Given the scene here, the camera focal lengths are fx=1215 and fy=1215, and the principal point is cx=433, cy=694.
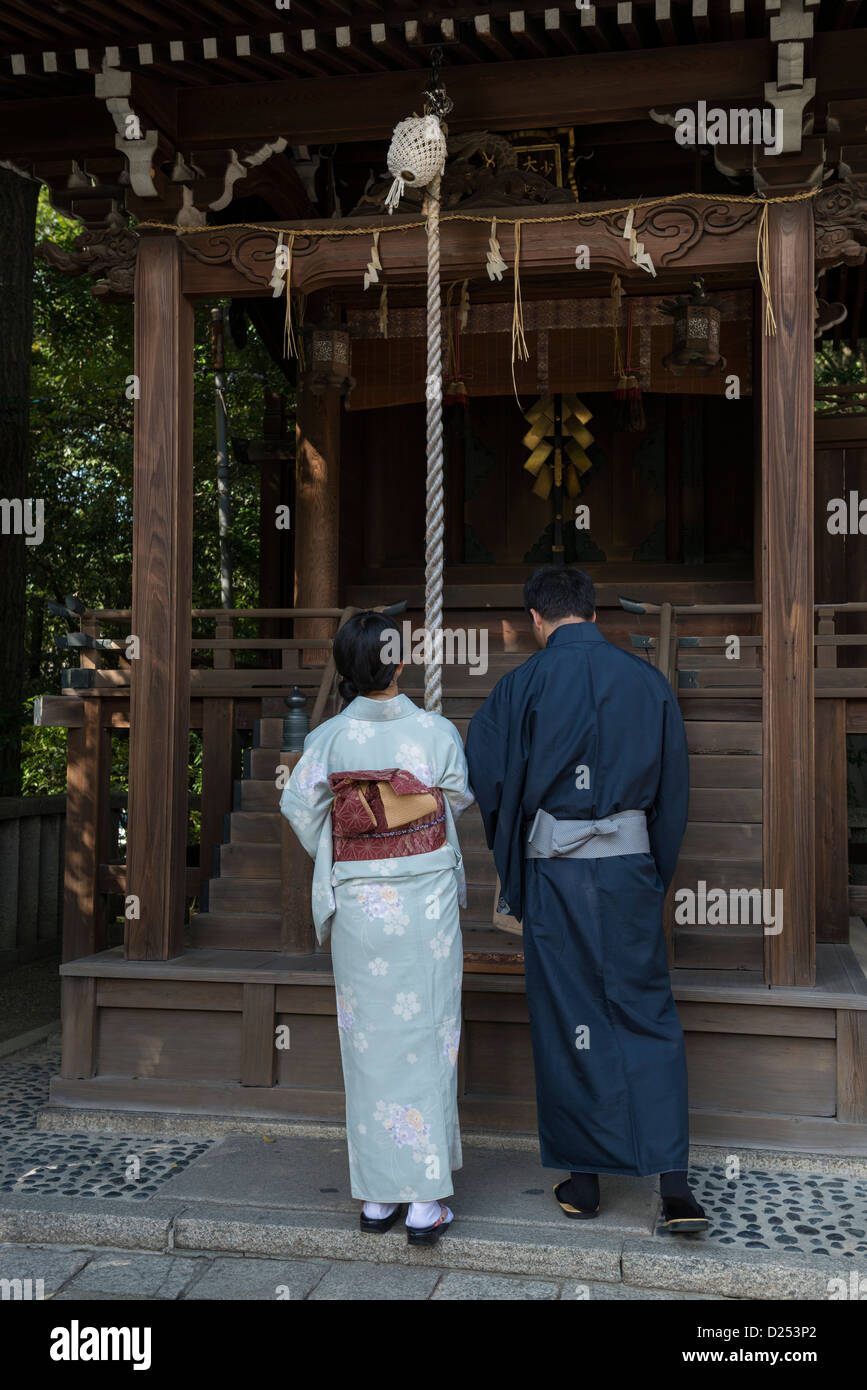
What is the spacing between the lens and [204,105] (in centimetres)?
532

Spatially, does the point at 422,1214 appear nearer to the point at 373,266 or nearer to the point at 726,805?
the point at 726,805

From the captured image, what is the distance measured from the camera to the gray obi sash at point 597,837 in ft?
11.9

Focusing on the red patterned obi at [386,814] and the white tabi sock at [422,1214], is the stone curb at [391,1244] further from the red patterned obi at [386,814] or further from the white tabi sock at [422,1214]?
the red patterned obi at [386,814]

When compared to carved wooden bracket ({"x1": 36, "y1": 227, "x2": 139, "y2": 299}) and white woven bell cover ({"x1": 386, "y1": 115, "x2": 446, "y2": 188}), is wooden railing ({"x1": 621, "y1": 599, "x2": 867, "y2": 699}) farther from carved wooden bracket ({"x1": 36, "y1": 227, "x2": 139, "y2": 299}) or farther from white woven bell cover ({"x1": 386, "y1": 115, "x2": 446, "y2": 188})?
carved wooden bracket ({"x1": 36, "y1": 227, "x2": 139, "y2": 299})

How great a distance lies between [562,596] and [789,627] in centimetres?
125

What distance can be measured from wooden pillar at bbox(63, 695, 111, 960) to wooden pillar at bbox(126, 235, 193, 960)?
2.73 feet

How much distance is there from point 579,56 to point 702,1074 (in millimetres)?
4076

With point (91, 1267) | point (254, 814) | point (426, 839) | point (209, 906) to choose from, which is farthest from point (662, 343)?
point (91, 1267)

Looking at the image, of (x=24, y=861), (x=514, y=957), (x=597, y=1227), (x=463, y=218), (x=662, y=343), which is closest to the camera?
(x=597, y=1227)

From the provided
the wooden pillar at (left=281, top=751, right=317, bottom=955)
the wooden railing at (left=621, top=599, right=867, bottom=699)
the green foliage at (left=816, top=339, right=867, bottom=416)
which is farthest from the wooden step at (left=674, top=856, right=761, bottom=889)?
the green foliage at (left=816, top=339, right=867, bottom=416)

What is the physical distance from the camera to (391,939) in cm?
355

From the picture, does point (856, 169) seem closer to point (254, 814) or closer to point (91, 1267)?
point (254, 814)

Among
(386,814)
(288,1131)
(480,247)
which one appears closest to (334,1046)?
(288,1131)

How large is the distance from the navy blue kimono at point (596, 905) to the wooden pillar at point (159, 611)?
6.03 ft
